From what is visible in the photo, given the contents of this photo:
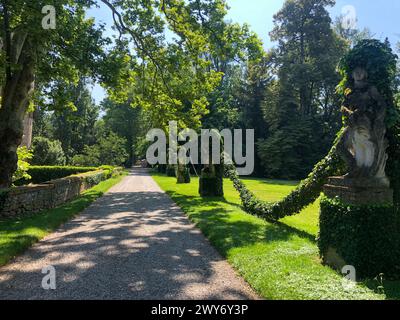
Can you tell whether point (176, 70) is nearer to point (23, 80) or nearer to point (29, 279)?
point (23, 80)

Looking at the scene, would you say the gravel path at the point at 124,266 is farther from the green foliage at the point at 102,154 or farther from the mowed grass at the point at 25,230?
the green foliage at the point at 102,154

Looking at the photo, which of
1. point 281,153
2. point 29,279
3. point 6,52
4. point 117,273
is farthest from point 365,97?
point 281,153

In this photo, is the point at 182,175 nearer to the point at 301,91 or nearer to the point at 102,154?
the point at 102,154

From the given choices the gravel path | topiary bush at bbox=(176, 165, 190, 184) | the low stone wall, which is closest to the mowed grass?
the gravel path

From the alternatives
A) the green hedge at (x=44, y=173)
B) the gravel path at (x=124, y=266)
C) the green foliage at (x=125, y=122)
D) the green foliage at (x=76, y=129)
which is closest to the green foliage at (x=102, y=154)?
the green foliage at (x=76, y=129)

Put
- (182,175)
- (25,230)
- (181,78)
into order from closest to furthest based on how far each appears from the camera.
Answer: (25,230) < (181,78) < (182,175)

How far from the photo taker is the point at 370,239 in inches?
201

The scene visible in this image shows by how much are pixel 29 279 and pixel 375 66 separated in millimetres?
6599

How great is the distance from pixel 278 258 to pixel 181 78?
12208 millimetres

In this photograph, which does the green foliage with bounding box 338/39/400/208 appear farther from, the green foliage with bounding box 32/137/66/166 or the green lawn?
the green foliage with bounding box 32/137/66/166

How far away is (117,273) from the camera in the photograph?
537 cm

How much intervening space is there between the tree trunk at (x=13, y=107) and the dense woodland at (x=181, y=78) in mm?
52

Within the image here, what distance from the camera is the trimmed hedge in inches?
281

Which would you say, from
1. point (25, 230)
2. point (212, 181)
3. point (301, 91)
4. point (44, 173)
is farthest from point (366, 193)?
Result: point (301, 91)
